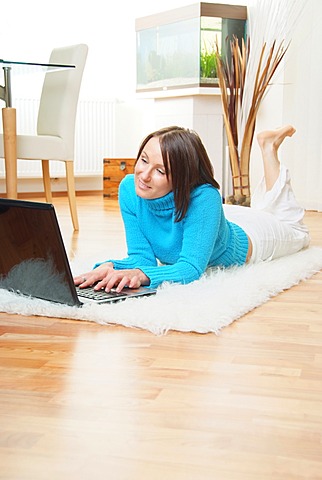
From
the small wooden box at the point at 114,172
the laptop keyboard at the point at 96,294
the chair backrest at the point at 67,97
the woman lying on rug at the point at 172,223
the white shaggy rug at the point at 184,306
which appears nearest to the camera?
the white shaggy rug at the point at 184,306

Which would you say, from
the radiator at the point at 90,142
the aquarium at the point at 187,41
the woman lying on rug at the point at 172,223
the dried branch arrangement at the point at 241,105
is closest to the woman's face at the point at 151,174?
the woman lying on rug at the point at 172,223

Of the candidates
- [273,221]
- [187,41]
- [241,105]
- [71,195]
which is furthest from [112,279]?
[187,41]

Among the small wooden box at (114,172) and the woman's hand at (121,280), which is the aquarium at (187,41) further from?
the woman's hand at (121,280)

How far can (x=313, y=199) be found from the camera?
4.59 m

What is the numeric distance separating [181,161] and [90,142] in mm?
3790

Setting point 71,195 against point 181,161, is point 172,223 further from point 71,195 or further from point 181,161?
point 71,195

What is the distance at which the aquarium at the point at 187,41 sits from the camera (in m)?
4.92

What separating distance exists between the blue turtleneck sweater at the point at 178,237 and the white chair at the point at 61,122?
55.7 inches

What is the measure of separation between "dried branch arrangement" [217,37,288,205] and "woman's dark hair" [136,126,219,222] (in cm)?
223

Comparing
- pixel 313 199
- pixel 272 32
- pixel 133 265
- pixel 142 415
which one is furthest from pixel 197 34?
pixel 142 415

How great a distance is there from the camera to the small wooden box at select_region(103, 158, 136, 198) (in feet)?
18.1

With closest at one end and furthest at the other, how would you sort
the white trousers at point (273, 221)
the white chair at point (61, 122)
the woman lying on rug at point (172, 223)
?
the woman lying on rug at point (172, 223), the white trousers at point (273, 221), the white chair at point (61, 122)

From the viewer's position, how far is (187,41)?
16.6 ft

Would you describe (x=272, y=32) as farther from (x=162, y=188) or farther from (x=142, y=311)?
(x=142, y=311)
